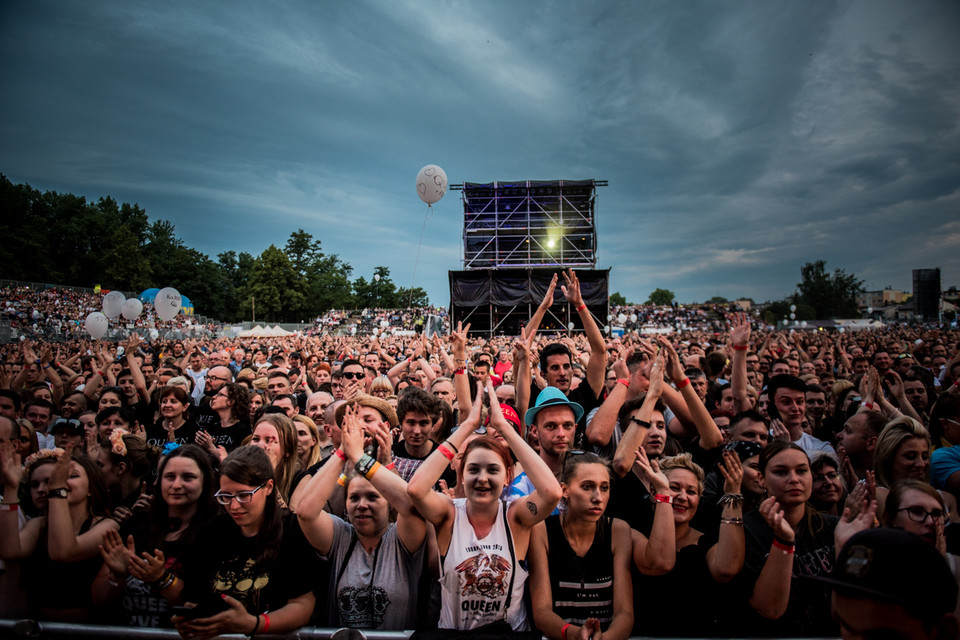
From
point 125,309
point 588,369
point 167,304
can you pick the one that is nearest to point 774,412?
point 588,369

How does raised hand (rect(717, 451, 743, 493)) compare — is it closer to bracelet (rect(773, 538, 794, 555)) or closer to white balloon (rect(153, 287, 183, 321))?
bracelet (rect(773, 538, 794, 555))

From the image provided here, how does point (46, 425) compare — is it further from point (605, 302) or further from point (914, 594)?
point (605, 302)

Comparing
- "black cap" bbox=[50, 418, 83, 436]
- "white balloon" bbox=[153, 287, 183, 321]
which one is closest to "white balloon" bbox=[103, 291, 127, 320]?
"white balloon" bbox=[153, 287, 183, 321]

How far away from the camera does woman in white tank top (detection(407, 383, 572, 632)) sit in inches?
83.2

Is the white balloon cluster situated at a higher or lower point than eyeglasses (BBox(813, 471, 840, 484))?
higher

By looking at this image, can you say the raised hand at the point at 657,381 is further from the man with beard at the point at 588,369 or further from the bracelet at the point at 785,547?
the bracelet at the point at 785,547

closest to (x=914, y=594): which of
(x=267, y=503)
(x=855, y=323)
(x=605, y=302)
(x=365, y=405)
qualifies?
(x=267, y=503)

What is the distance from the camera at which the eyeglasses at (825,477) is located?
8.98 ft

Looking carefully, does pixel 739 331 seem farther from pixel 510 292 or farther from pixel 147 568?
pixel 510 292

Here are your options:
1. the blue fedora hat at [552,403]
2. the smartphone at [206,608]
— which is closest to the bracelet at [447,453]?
the blue fedora hat at [552,403]

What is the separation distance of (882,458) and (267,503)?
3.60 meters

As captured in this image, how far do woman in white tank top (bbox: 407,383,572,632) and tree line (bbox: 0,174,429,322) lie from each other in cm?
5714

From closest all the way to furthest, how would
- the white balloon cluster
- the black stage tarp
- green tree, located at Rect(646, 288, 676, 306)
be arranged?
the white balloon cluster
the black stage tarp
green tree, located at Rect(646, 288, 676, 306)

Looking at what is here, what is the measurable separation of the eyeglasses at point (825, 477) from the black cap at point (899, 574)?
71.5 inches
